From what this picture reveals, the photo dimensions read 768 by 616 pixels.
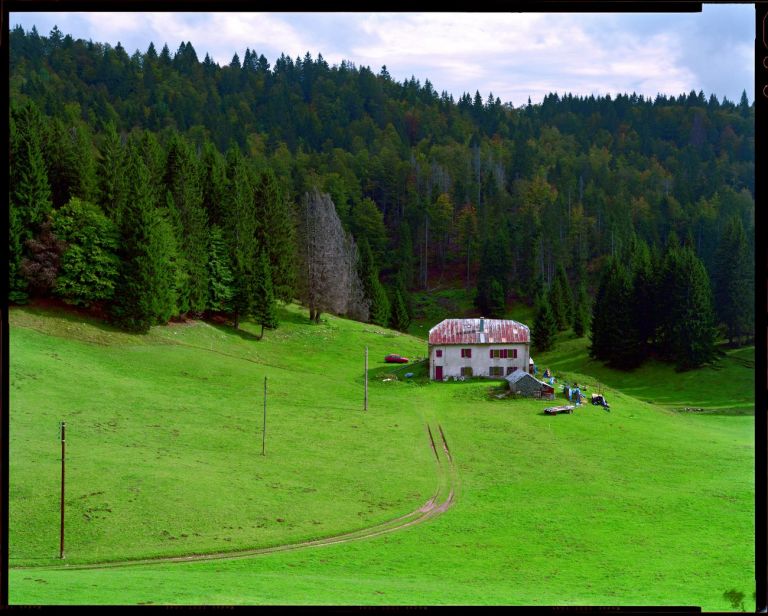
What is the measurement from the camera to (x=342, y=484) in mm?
34094

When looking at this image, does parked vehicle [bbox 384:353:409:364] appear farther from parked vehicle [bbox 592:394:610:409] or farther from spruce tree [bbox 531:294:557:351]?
spruce tree [bbox 531:294:557:351]

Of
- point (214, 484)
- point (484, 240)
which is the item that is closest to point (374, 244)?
point (484, 240)

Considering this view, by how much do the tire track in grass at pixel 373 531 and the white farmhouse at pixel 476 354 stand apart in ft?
56.9

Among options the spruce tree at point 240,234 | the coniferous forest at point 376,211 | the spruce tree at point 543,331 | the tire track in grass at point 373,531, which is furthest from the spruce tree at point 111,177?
the spruce tree at point 543,331

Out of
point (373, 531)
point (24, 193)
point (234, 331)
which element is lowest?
point (373, 531)

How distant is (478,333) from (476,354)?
1680 millimetres

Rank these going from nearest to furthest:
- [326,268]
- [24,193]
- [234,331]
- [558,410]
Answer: [558,410] → [24,193] → [234,331] → [326,268]

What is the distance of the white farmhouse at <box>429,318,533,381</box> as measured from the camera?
184 feet

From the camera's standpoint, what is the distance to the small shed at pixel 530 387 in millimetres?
51597

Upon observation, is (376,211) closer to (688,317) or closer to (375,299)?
(375,299)

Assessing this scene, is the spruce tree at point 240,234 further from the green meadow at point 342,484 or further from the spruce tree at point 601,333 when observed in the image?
the spruce tree at point 601,333

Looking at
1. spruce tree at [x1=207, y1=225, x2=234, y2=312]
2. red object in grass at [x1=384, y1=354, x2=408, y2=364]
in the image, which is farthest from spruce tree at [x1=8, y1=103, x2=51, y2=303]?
red object in grass at [x1=384, y1=354, x2=408, y2=364]

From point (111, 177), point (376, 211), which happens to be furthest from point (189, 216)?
point (376, 211)

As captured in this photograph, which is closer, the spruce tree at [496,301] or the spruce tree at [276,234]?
the spruce tree at [276,234]
